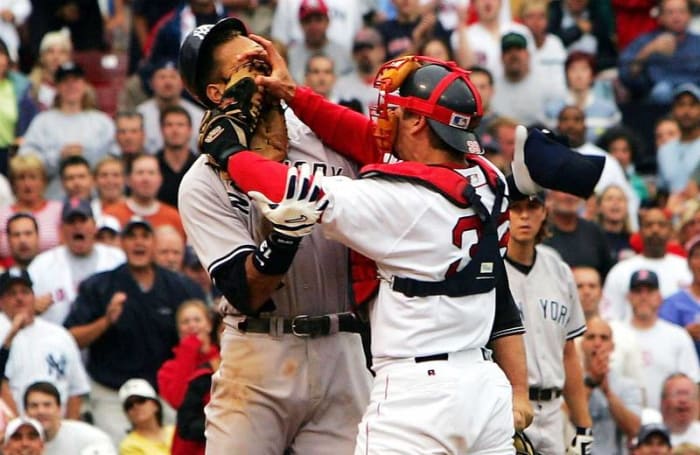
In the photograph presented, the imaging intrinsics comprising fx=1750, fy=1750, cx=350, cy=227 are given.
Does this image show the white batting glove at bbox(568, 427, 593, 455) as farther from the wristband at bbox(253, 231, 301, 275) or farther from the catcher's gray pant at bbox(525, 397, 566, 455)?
the wristband at bbox(253, 231, 301, 275)

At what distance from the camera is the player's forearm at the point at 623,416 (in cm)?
1083

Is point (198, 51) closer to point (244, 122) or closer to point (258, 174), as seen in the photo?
point (244, 122)

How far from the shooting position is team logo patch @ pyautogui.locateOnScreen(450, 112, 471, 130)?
561 cm

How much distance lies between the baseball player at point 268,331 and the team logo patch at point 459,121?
2.34 feet

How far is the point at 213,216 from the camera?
598 cm

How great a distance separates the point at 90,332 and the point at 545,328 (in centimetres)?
403

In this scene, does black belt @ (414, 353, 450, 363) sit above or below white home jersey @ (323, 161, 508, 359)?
below

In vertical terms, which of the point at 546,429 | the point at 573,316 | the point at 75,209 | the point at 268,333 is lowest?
the point at 546,429

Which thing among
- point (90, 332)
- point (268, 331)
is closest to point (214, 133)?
point (268, 331)

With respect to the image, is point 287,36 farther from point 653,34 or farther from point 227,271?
point 227,271

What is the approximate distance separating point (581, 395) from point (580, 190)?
8.34ft

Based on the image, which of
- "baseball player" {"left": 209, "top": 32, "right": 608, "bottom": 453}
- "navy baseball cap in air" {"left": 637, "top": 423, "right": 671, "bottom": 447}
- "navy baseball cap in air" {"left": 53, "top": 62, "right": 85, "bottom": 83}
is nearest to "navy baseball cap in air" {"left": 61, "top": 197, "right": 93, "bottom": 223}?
"navy baseball cap in air" {"left": 53, "top": 62, "right": 85, "bottom": 83}

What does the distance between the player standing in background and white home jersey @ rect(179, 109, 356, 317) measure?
2.10 m

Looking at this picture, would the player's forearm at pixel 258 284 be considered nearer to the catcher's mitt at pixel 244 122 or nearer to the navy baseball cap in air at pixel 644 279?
the catcher's mitt at pixel 244 122
